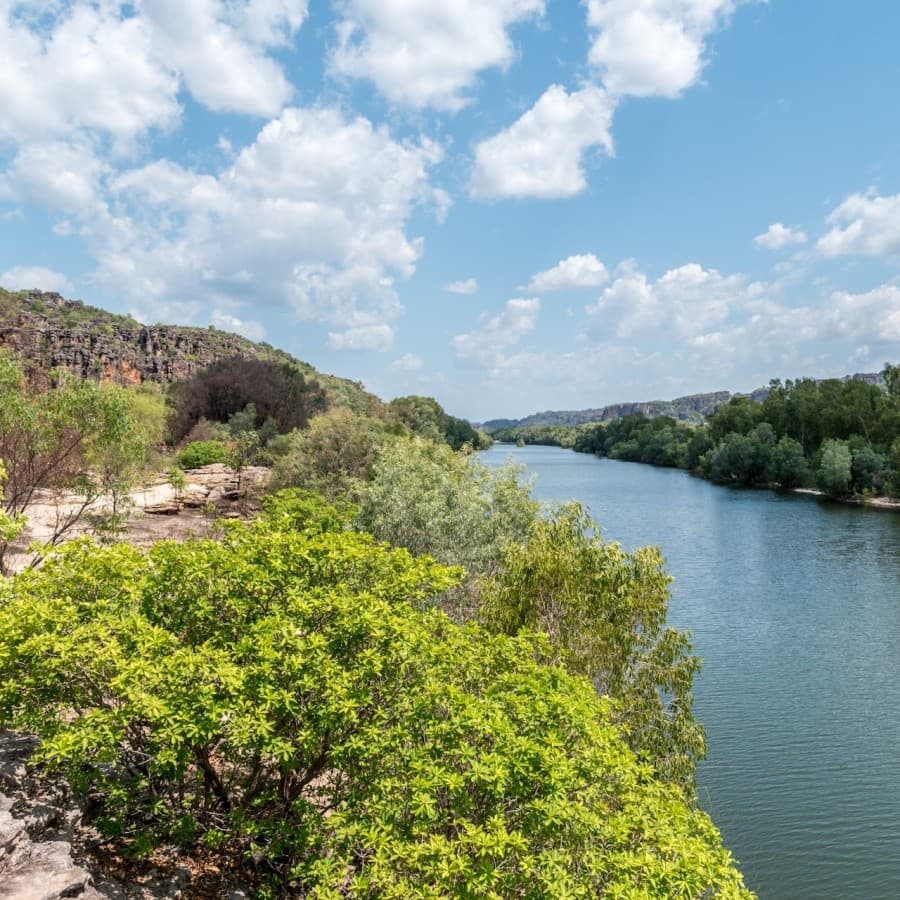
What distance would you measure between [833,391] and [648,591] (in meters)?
102

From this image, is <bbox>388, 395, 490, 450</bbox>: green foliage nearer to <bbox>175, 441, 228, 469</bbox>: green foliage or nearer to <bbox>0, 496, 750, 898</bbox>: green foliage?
<bbox>175, 441, 228, 469</bbox>: green foliage

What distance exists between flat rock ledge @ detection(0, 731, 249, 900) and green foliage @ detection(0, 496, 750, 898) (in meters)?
0.52

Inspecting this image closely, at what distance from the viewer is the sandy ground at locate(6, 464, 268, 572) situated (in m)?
32.2

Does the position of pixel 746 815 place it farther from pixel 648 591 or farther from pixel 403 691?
pixel 403 691

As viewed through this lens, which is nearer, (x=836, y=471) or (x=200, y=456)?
(x=200, y=456)

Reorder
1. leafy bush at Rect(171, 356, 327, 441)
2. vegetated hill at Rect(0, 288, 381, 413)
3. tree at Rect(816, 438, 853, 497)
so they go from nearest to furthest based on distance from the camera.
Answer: tree at Rect(816, 438, 853, 497) → leafy bush at Rect(171, 356, 327, 441) → vegetated hill at Rect(0, 288, 381, 413)

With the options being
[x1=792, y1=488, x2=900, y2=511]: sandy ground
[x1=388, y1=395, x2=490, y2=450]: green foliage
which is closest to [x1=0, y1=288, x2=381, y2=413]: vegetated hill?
[x1=388, y1=395, x2=490, y2=450]: green foliage

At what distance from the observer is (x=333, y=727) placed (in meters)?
8.06

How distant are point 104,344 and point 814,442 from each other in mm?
113356

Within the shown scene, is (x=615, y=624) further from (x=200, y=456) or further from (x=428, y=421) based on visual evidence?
(x=428, y=421)

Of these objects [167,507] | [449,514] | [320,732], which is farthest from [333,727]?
[167,507]

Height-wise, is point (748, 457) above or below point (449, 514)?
above

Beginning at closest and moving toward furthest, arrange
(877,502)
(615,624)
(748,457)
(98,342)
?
(615,624) → (877,502) → (748,457) → (98,342)

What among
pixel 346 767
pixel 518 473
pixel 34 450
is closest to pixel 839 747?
pixel 518 473
